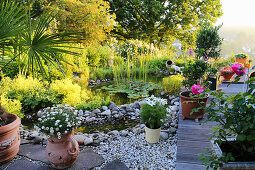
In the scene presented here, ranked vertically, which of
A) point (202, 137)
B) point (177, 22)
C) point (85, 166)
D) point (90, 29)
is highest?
point (177, 22)

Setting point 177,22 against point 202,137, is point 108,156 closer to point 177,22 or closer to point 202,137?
point 202,137

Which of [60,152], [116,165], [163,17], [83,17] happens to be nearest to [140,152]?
[116,165]

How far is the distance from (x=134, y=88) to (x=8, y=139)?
4.01 metres

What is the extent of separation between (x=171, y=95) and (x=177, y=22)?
10403 mm

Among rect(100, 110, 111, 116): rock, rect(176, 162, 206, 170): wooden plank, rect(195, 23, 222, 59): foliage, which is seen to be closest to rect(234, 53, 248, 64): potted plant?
rect(195, 23, 222, 59): foliage

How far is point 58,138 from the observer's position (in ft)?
6.72

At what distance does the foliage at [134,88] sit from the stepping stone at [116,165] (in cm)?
296

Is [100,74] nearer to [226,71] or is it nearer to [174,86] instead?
[174,86]

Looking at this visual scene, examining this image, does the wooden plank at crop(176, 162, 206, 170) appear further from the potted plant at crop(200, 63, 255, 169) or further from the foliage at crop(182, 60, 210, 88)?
the foliage at crop(182, 60, 210, 88)

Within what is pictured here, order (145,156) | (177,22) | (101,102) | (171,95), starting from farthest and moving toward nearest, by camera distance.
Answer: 1. (177,22)
2. (171,95)
3. (101,102)
4. (145,156)

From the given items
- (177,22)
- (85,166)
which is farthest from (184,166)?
(177,22)

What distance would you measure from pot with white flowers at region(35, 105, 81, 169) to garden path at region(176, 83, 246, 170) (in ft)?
3.85

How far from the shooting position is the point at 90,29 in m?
9.05

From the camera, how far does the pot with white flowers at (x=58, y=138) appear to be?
6.87ft
